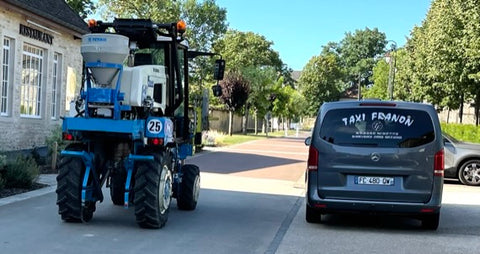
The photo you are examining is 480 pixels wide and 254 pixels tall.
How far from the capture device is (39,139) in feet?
65.6

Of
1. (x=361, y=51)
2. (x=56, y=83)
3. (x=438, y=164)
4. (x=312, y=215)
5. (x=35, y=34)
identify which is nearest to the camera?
(x=438, y=164)

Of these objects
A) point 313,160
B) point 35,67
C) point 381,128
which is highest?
point 35,67

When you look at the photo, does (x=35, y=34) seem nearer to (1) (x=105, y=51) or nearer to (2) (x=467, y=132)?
(1) (x=105, y=51)

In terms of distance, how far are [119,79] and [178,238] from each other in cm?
234

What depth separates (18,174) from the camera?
11.5 m

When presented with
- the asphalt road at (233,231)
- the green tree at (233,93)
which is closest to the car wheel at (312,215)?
the asphalt road at (233,231)

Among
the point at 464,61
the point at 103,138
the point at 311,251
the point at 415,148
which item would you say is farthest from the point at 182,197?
the point at 464,61

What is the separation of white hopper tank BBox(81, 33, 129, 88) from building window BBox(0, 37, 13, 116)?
10856mm

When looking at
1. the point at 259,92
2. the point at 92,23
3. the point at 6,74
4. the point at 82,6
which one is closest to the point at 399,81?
the point at 259,92

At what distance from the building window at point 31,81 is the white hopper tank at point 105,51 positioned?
11758 mm

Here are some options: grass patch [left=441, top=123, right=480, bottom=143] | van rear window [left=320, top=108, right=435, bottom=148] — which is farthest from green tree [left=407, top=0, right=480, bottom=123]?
van rear window [left=320, top=108, right=435, bottom=148]

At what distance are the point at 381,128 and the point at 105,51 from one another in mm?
4043

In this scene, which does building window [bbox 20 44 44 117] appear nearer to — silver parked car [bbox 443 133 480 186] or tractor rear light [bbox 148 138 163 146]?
tractor rear light [bbox 148 138 163 146]

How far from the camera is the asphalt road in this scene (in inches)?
281
